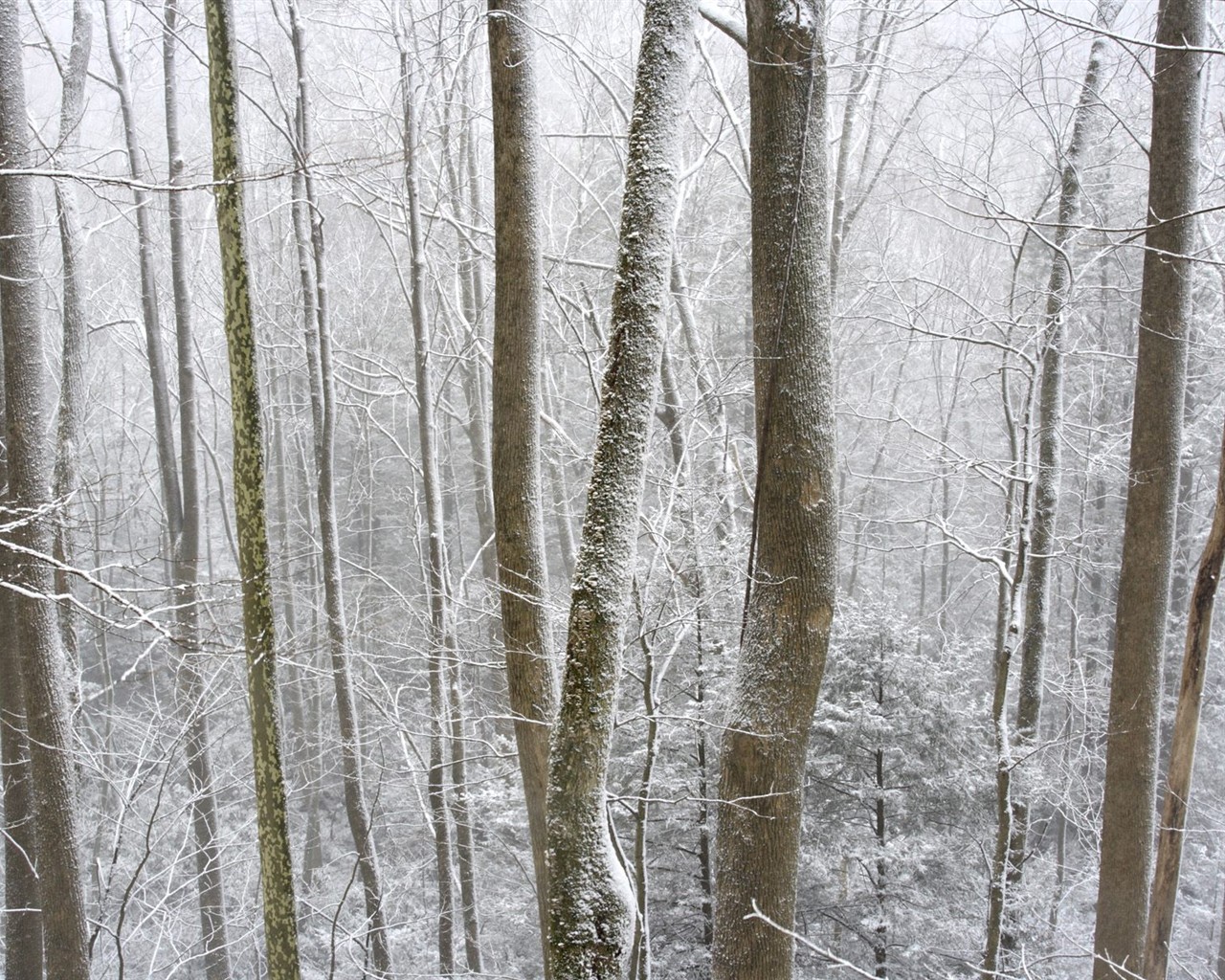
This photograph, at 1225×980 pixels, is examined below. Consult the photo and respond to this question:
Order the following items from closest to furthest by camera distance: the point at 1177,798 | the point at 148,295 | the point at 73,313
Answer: the point at 1177,798, the point at 73,313, the point at 148,295

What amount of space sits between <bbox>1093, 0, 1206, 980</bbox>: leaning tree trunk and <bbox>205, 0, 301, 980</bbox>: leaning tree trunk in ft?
16.2

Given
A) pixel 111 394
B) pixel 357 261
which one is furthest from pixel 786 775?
pixel 111 394

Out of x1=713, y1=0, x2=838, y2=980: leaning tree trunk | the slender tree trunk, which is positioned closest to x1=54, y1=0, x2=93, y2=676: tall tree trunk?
the slender tree trunk

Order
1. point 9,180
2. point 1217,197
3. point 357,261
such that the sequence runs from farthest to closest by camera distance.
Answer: point 357,261, point 1217,197, point 9,180

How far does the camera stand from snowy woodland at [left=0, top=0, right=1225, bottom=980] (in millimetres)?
4008

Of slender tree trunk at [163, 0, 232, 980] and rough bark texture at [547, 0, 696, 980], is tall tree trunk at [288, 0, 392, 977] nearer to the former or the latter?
slender tree trunk at [163, 0, 232, 980]

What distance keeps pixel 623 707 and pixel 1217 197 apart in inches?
339

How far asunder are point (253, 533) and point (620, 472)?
6.03 ft

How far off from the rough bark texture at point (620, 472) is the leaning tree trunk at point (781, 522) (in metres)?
0.60

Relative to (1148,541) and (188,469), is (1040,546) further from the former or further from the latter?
(188,469)

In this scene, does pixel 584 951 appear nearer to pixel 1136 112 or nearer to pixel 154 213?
pixel 1136 112

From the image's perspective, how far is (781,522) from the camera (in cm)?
403

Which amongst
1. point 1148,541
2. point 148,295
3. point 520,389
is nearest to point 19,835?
point 148,295

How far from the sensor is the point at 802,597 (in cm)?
400
